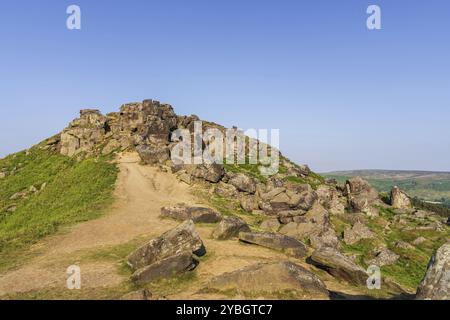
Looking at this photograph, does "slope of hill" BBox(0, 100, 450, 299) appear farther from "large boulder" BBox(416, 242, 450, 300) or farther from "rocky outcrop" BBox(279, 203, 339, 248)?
"large boulder" BBox(416, 242, 450, 300)

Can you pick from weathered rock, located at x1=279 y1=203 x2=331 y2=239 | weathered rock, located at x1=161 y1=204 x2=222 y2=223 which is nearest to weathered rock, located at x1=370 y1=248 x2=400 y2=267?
weathered rock, located at x1=279 y1=203 x2=331 y2=239

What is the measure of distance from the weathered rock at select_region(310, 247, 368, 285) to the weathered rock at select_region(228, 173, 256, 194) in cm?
3085

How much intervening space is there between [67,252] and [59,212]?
59.3 feet

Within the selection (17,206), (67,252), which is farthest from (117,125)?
(67,252)

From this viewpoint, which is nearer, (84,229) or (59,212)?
(84,229)

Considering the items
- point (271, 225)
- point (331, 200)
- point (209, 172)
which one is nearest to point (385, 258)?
point (271, 225)

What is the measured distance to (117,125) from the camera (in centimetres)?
7706

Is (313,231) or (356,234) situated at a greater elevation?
(313,231)

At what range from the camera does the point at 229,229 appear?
1244 inches

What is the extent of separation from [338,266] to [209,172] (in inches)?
1388

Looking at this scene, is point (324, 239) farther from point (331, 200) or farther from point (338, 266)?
point (331, 200)

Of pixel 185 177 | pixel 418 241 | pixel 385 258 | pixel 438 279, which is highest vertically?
pixel 185 177

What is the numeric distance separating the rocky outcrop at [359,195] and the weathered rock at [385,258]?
17.8 meters
